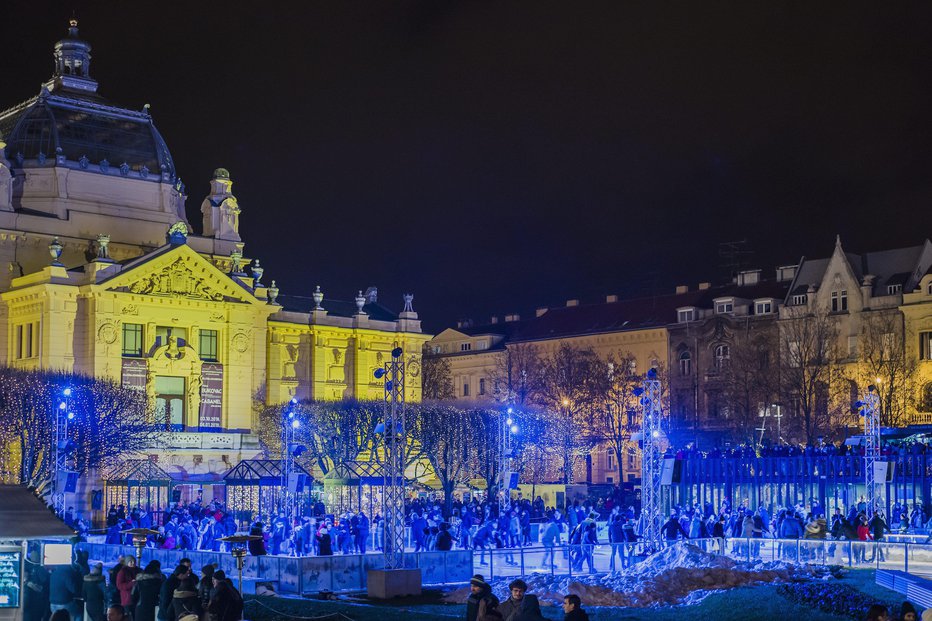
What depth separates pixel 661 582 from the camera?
3012 cm

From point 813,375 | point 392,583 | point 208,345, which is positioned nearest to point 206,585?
point 392,583

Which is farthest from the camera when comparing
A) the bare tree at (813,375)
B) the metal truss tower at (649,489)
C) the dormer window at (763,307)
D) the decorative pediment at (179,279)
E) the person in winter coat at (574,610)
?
the dormer window at (763,307)

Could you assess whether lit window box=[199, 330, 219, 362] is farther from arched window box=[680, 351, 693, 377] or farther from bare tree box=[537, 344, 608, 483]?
arched window box=[680, 351, 693, 377]

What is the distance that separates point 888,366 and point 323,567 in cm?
5292

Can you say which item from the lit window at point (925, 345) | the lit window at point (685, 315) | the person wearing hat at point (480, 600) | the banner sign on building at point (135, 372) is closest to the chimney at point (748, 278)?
the lit window at point (685, 315)

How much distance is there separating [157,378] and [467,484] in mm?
18285

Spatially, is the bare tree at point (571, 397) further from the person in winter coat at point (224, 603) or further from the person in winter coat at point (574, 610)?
the person in winter coat at point (574, 610)

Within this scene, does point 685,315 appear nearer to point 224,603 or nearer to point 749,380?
point 749,380

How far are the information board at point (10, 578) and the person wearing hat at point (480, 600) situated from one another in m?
6.14

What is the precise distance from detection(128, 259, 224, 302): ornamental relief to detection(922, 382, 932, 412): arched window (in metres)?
39.5

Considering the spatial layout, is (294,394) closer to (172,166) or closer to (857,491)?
(172,166)

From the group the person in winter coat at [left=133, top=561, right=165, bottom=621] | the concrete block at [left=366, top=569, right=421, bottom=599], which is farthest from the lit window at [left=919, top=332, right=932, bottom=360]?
the person in winter coat at [left=133, top=561, right=165, bottom=621]

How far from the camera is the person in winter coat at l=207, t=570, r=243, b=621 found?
20.0 metres

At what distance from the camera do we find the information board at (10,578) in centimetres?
1911
